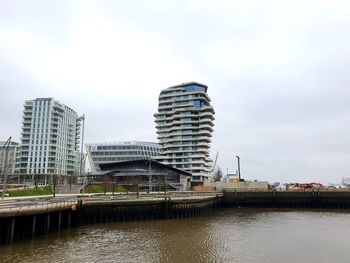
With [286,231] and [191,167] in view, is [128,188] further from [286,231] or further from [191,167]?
[286,231]

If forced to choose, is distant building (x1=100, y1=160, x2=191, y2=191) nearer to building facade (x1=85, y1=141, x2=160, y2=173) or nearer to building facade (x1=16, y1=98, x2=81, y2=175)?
building facade (x1=85, y1=141, x2=160, y2=173)

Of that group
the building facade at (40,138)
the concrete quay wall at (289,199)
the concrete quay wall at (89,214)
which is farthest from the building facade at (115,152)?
the concrete quay wall at (89,214)

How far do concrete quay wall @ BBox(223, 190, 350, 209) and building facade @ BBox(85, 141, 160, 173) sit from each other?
98534mm

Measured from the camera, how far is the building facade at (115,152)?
610ft

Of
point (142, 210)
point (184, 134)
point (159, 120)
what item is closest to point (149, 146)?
point (159, 120)

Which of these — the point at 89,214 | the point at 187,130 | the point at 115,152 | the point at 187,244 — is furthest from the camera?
the point at 115,152

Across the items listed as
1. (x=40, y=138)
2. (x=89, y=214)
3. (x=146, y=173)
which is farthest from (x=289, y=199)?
(x=40, y=138)

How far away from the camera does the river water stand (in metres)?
30.2

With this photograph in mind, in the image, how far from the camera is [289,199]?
295 feet

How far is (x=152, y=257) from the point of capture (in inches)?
1190

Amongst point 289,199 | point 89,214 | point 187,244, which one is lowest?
point 187,244

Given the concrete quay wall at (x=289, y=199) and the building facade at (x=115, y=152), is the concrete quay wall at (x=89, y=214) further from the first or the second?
the building facade at (x=115, y=152)

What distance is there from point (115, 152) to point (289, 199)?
386 ft

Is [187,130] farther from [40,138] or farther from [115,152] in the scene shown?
[40,138]
